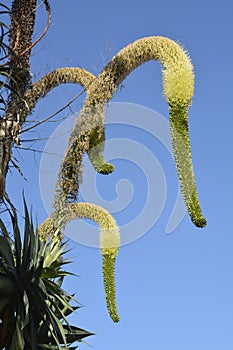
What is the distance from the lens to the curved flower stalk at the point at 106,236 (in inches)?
224

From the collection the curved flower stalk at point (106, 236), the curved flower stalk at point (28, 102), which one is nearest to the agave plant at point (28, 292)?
the curved flower stalk at point (106, 236)

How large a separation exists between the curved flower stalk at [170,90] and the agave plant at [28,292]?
143 centimetres

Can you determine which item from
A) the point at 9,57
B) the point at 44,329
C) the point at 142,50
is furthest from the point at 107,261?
the point at 9,57

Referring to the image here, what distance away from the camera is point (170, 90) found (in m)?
3.92

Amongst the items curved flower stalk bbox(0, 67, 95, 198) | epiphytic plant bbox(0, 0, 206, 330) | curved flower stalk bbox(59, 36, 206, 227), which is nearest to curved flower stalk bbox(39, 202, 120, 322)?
epiphytic plant bbox(0, 0, 206, 330)

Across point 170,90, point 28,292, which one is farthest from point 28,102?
point 28,292

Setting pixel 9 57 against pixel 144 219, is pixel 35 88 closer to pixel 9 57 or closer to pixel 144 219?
pixel 9 57

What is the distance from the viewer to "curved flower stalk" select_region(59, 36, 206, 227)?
3.41 meters

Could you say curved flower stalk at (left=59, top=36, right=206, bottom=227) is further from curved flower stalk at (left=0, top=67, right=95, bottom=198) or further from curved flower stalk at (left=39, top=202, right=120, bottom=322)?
curved flower stalk at (left=39, top=202, right=120, bottom=322)

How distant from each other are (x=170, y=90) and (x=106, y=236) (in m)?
3.08

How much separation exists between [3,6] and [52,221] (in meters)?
1.75

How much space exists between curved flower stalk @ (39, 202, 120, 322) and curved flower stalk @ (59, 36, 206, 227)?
0.90 metres

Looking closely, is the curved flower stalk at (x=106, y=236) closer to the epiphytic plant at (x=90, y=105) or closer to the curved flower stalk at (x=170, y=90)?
the epiphytic plant at (x=90, y=105)

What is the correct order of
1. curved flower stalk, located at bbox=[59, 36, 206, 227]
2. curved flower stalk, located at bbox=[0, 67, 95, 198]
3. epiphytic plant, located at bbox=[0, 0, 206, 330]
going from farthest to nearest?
1. curved flower stalk, located at bbox=[0, 67, 95, 198]
2. epiphytic plant, located at bbox=[0, 0, 206, 330]
3. curved flower stalk, located at bbox=[59, 36, 206, 227]
